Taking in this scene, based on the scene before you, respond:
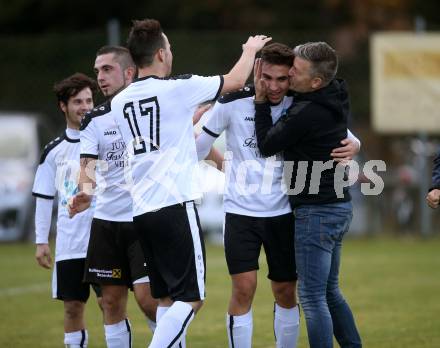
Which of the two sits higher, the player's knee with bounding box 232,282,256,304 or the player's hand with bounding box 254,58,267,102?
the player's hand with bounding box 254,58,267,102

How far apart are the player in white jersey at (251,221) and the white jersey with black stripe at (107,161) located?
64 centimetres

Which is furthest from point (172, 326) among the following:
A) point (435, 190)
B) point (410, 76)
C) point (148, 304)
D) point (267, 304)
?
point (410, 76)

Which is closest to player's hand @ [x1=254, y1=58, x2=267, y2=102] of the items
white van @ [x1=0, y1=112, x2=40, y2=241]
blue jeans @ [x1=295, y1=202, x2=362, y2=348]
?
blue jeans @ [x1=295, y1=202, x2=362, y2=348]

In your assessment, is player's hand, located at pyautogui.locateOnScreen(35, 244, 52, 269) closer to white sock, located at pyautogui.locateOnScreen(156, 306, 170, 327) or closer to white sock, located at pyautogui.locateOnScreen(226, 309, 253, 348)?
white sock, located at pyautogui.locateOnScreen(156, 306, 170, 327)

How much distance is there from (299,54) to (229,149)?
2.85ft

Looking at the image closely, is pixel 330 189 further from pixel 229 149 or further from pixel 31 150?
pixel 31 150

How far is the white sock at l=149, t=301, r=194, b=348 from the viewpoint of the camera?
6.05 metres

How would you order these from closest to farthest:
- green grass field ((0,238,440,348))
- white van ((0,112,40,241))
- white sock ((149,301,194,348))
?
white sock ((149,301,194,348)) < green grass field ((0,238,440,348)) < white van ((0,112,40,241))

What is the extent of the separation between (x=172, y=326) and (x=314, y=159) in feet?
4.54

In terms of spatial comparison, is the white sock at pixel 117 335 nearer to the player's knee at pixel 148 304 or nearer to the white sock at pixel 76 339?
the player's knee at pixel 148 304

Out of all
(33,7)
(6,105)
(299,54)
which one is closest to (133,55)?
(299,54)

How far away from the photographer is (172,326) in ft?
19.9

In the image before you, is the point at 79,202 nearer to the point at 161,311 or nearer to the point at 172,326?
the point at 161,311

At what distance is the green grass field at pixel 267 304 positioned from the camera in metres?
8.57
